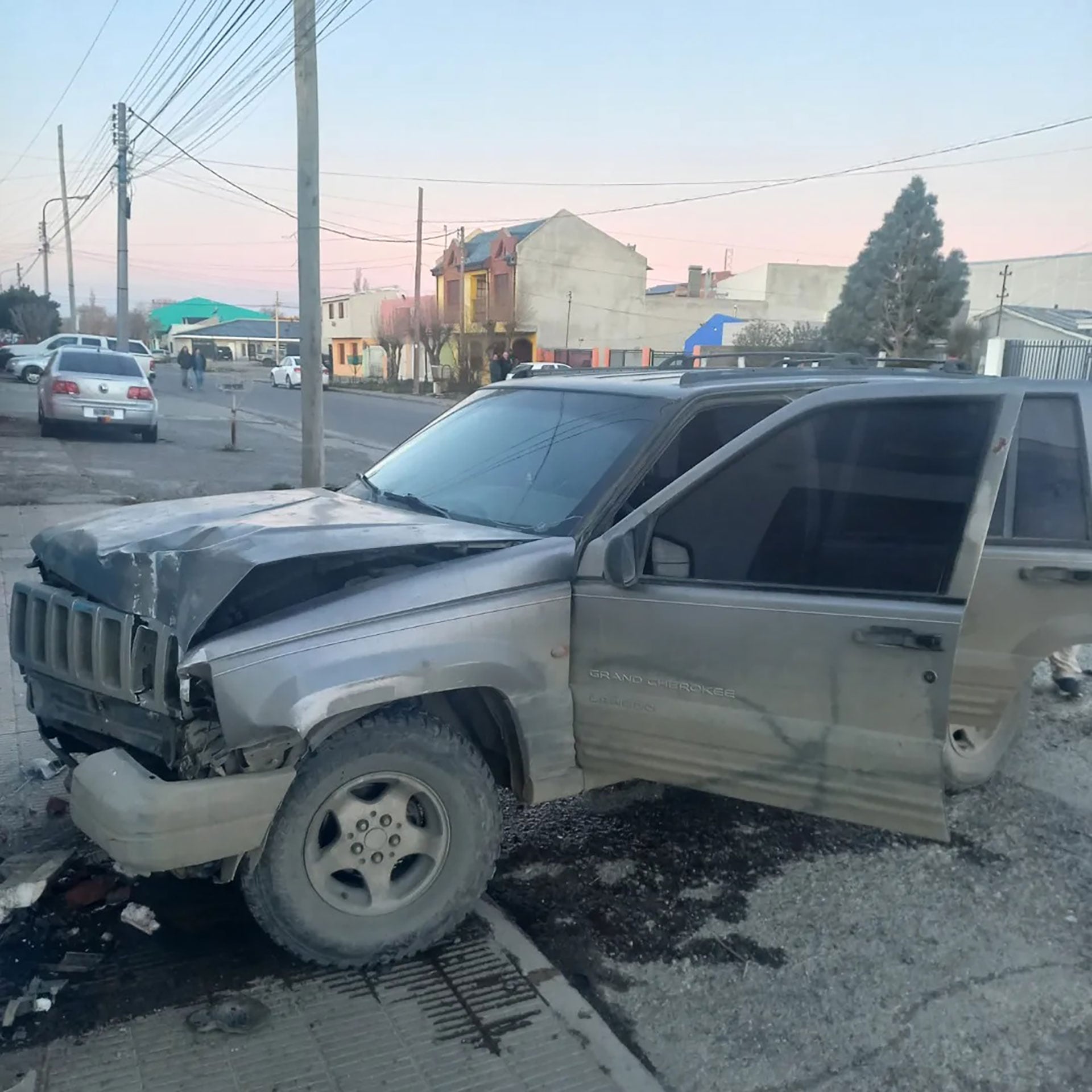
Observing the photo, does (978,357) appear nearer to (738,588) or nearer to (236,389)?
(236,389)

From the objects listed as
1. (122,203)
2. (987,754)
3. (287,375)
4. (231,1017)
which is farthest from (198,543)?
(287,375)

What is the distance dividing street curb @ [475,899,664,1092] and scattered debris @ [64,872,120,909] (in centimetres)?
133

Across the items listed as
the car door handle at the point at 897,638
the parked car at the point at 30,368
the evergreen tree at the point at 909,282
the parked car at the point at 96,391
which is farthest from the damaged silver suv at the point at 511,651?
the parked car at the point at 30,368

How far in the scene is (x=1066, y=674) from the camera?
596 cm

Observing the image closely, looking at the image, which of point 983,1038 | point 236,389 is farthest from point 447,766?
point 236,389

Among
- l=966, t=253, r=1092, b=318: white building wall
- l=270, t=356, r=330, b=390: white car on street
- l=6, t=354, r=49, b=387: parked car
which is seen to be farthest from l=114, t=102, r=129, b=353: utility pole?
l=966, t=253, r=1092, b=318: white building wall

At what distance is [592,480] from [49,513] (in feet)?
29.8

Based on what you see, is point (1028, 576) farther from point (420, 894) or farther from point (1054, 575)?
point (420, 894)

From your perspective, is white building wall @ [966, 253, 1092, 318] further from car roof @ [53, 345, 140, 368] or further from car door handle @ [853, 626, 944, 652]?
car door handle @ [853, 626, 944, 652]

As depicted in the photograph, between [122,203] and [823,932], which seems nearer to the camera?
[823,932]

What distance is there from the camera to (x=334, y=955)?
10.6ft

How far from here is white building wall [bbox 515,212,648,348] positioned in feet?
174

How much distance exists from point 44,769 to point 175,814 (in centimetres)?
217

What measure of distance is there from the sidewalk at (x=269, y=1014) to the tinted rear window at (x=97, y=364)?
15851 mm
